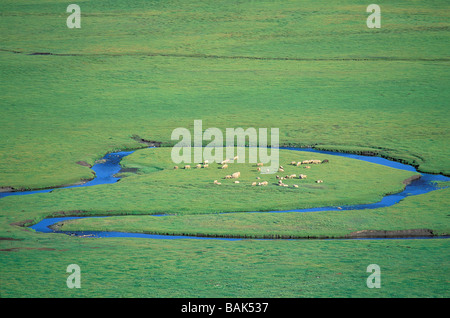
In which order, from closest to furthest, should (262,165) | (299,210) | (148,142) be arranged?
1. (299,210)
2. (262,165)
3. (148,142)

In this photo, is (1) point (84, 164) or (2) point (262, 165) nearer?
(2) point (262, 165)

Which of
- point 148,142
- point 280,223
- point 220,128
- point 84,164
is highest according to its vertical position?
point 220,128

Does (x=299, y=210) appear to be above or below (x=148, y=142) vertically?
below

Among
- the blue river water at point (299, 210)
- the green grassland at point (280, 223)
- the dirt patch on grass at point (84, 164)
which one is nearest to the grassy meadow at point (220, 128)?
the green grassland at point (280, 223)

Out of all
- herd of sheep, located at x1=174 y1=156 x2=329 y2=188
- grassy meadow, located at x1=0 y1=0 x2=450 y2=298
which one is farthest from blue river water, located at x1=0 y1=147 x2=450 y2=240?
herd of sheep, located at x1=174 y1=156 x2=329 y2=188

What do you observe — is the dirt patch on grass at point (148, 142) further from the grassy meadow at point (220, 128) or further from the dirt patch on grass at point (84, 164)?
the dirt patch on grass at point (84, 164)

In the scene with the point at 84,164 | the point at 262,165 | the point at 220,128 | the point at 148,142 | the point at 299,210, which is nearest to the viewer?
the point at 299,210

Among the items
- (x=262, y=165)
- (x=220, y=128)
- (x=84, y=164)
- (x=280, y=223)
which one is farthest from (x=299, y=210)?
(x=220, y=128)

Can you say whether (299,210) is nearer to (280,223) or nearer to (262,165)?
(280,223)
